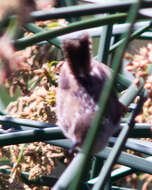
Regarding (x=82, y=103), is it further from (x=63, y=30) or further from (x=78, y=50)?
(x=63, y=30)

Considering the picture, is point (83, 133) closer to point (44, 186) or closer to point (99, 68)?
point (99, 68)

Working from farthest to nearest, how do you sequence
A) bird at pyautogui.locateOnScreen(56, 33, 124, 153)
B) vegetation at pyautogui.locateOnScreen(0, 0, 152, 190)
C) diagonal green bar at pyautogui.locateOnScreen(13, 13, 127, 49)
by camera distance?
bird at pyautogui.locateOnScreen(56, 33, 124, 153), diagonal green bar at pyautogui.locateOnScreen(13, 13, 127, 49), vegetation at pyautogui.locateOnScreen(0, 0, 152, 190)

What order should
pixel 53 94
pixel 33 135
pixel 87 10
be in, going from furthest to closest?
pixel 53 94, pixel 33 135, pixel 87 10

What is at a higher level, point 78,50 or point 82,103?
point 78,50

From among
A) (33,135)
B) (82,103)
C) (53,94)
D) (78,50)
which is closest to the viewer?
(78,50)

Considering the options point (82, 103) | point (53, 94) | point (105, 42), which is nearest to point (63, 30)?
point (82, 103)

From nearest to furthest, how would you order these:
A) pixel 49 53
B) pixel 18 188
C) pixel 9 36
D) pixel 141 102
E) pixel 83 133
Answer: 1. pixel 9 36
2. pixel 83 133
3. pixel 141 102
4. pixel 49 53
5. pixel 18 188

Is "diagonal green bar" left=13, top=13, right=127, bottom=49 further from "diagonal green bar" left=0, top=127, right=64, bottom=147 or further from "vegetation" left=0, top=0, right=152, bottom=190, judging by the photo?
"diagonal green bar" left=0, top=127, right=64, bottom=147

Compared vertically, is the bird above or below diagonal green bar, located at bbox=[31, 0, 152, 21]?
below

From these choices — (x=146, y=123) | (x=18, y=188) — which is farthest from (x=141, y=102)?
(x=18, y=188)

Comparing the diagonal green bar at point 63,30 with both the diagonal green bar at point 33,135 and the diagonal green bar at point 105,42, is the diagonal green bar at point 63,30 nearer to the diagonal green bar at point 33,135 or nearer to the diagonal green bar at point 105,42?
the diagonal green bar at point 33,135

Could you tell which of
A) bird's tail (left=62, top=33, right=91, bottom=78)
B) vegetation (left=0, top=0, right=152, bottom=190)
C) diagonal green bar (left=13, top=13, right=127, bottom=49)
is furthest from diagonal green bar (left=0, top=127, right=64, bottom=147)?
diagonal green bar (left=13, top=13, right=127, bottom=49)
